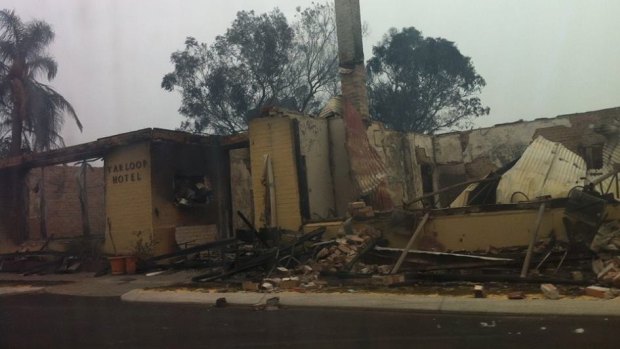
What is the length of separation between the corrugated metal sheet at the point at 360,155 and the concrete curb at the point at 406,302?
676cm

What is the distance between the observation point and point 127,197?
18016 millimetres

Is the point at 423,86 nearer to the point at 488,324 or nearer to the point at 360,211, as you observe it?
the point at 360,211

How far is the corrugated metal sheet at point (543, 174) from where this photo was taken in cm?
1383

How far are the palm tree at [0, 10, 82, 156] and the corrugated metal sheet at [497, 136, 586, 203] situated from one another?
18.9m

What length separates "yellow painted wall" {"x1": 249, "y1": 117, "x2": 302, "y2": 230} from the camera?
16.2 metres

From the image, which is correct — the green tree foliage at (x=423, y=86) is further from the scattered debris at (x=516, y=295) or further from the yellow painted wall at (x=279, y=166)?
the scattered debris at (x=516, y=295)

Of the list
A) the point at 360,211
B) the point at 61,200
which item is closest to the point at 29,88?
the point at 61,200

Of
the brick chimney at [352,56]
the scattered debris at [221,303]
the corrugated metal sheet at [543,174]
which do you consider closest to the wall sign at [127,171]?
the brick chimney at [352,56]

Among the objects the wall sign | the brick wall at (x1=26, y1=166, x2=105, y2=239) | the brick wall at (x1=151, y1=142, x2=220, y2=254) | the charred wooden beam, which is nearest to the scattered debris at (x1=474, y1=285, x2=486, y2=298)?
the charred wooden beam

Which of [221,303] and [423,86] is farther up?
[423,86]

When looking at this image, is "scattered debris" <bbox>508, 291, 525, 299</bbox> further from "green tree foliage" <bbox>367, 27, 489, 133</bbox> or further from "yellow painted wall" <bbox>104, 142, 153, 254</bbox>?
"green tree foliage" <bbox>367, 27, 489, 133</bbox>

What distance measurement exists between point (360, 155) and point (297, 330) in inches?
394

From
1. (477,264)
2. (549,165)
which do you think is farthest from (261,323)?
(549,165)

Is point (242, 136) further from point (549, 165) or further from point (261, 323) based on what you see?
point (261, 323)
